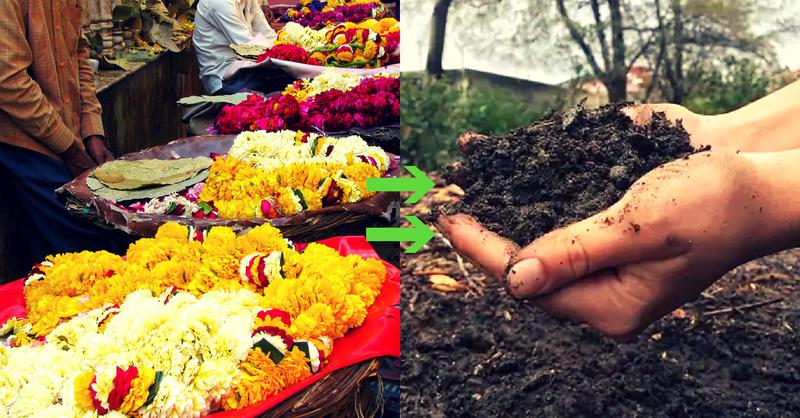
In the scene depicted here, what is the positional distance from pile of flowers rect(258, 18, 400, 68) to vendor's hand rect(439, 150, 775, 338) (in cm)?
382

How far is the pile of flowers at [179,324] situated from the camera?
165 cm

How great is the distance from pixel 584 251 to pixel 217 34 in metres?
4.98

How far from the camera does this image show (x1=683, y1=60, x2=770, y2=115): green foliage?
1.40m

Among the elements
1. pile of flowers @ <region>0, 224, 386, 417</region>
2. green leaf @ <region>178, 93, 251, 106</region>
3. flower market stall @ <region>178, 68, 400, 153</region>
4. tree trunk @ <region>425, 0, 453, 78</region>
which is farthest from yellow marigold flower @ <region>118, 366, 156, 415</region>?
green leaf @ <region>178, 93, 251, 106</region>

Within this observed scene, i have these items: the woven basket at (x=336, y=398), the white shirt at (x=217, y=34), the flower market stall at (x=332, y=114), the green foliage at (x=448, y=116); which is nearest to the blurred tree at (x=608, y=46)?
the green foliage at (x=448, y=116)

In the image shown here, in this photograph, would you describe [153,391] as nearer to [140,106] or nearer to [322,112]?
[322,112]

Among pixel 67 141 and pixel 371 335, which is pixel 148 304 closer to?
pixel 371 335

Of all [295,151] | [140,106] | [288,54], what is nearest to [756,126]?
[295,151]

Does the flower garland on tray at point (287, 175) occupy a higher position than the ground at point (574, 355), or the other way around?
the ground at point (574, 355)

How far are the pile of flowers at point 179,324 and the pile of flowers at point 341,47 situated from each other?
2.88m

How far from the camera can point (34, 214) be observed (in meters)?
3.43

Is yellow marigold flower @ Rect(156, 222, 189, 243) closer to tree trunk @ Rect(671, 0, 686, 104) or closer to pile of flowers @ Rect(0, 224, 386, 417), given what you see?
pile of flowers @ Rect(0, 224, 386, 417)

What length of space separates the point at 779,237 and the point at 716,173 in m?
0.16

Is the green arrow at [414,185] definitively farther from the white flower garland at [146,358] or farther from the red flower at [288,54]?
the red flower at [288,54]
